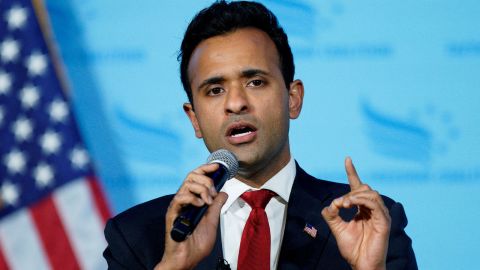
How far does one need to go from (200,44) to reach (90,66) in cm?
100

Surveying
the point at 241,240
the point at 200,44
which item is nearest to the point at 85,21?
the point at 200,44

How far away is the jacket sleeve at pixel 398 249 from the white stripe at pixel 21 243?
1.50 meters

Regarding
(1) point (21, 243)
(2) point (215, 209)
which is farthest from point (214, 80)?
(1) point (21, 243)

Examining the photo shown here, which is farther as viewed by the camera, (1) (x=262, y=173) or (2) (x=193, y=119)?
(2) (x=193, y=119)

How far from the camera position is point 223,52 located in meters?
1.93

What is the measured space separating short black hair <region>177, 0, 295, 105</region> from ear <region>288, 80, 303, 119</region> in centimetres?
2

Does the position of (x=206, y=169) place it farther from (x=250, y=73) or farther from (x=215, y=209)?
(x=250, y=73)

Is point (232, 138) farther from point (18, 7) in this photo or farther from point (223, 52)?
point (18, 7)

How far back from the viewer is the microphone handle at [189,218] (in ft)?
4.53

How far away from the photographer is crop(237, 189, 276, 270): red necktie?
176 centimetres

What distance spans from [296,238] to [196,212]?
1.49 ft

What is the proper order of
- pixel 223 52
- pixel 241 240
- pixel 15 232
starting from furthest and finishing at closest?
pixel 15 232 → pixel 223 52 → pixel 241 240

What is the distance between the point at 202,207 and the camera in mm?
1472

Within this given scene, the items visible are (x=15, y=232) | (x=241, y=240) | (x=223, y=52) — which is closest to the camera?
(x=241, y=240)
